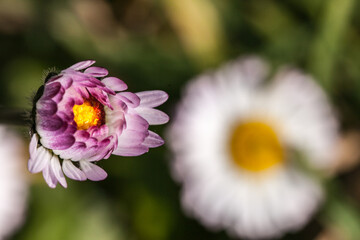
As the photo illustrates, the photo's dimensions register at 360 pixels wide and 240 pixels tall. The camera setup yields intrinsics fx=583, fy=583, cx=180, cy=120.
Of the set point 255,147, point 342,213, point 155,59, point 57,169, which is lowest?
point 342,213

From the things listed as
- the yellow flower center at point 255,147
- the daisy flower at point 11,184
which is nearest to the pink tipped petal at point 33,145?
the daisy flower at point 11,184

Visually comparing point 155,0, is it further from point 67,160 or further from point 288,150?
point 67,160

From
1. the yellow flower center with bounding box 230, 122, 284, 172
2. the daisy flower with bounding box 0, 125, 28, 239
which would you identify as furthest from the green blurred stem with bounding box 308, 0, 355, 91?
the daisy flower with bounding box 0, 125, 28, 239

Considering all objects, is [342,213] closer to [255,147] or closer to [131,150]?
[255,147]

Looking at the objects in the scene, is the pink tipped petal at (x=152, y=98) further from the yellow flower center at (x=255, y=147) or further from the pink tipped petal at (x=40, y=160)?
the yellow flower center at (x=255, y=147)

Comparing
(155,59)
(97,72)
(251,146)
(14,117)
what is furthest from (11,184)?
(97,72)

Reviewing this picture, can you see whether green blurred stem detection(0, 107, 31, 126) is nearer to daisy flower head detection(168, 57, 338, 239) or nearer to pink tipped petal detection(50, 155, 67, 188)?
pink tipped petal detection(50, 155, 67, 188)
